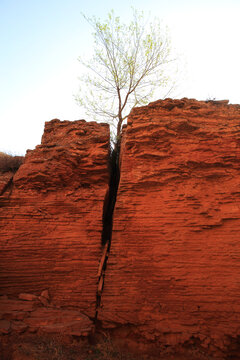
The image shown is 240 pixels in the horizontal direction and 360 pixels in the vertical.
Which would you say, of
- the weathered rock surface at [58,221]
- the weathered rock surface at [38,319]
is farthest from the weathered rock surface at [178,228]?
the weathered rock surface at [58,221]

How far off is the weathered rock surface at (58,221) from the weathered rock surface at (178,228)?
541 mm

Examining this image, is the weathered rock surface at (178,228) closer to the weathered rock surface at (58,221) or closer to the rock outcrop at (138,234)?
the rock outcrop at (138,234)

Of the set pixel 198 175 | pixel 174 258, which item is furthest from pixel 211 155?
pixel 174 258

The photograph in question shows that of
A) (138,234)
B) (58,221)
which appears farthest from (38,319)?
(138,234)

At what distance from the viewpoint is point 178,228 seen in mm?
4656

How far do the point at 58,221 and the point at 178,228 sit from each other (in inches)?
101

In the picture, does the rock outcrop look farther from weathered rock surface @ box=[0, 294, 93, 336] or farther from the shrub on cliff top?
the shrub on cliff top

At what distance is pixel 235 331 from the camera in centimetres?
379

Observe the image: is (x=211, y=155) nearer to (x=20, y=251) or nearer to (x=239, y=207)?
(x=239, y=207)

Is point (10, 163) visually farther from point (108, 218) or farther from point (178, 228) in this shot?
point (178, 228)

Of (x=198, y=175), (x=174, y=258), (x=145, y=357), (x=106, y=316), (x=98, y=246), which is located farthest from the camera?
(x=198, y=175)

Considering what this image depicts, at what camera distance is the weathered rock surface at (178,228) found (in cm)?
396

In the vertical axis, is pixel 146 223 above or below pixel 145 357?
above

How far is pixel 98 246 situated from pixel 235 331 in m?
2.79
